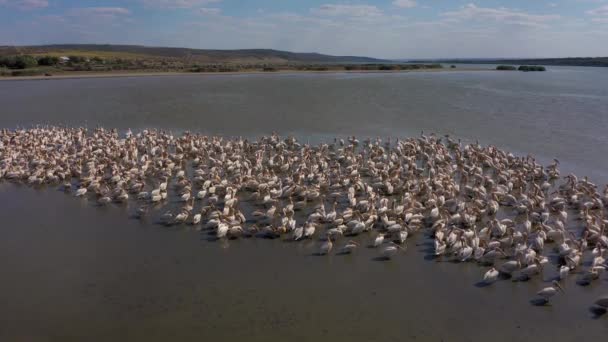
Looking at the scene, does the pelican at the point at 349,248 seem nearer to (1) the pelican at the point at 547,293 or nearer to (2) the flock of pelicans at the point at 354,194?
(2) the flock of pelicans at the point at 354,194

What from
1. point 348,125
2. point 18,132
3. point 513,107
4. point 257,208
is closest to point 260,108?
point 348,125

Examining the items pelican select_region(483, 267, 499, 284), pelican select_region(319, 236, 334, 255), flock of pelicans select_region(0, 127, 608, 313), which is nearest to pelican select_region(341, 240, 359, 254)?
flock of pelicans select_region(0, 127, 608, 313)

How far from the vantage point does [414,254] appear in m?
11.9

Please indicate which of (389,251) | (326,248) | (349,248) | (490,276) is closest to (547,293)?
(490,276)

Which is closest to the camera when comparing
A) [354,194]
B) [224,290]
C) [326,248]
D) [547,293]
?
[547,293]

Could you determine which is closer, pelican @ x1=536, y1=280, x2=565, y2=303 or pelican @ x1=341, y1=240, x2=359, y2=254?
pelican @ x1=536, y1=280, x2=565, y2=303

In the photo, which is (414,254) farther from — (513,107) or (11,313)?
(513,107)

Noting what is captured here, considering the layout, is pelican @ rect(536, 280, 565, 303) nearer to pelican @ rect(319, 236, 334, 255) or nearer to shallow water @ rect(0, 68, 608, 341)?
shallow water @ rect(0, 68, 608, 341)

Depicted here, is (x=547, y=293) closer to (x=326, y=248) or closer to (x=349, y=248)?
(x=349, y=248)

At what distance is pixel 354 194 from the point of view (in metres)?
15.4

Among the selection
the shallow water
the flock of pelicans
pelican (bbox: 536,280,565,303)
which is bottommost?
the shallow water

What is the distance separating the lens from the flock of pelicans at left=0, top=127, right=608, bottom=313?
1179 centimetres

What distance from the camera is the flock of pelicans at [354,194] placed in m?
11.8

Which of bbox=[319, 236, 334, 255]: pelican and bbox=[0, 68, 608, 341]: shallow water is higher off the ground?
bbox=[319, 236, 334, 255]: pelican
